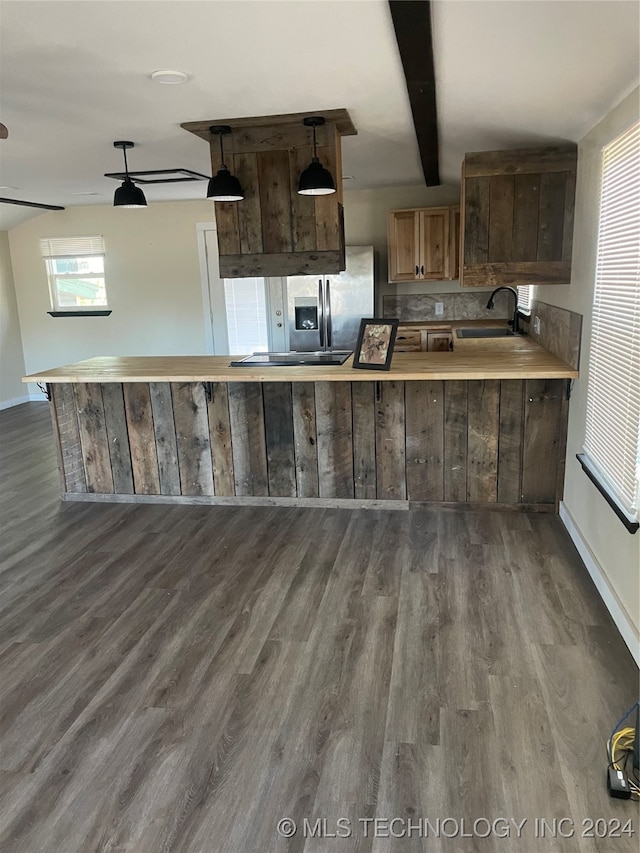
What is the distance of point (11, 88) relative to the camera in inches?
101

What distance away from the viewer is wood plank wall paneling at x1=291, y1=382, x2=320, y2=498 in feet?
12.7

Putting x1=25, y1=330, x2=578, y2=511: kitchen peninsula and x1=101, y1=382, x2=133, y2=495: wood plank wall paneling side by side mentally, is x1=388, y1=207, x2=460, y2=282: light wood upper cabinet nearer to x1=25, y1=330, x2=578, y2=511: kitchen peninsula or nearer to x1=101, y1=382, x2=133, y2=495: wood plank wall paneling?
x1=25, y1=330, x2=578, y2=511: kitchen peninsula

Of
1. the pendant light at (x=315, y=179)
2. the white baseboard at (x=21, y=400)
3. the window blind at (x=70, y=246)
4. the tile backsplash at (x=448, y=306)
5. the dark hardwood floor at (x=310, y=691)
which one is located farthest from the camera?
the white baseboard at (x=21, y=400)

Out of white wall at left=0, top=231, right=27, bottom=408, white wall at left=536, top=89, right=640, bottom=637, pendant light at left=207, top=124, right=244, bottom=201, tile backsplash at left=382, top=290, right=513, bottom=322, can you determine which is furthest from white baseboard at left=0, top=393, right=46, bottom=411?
white wall at left=536, top=89, right=640, bottom=637

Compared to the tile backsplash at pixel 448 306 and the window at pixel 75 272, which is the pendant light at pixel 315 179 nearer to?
the tile backsplash at pixel 448 306

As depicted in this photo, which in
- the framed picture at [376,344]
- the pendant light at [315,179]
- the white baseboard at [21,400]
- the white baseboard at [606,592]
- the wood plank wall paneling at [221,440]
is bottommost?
the white baseboard at [606,592]

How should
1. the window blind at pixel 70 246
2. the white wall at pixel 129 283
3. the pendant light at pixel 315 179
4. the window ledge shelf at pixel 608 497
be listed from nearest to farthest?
the window ledge shelf at pixel 608 497, the pendant light at pixel 315 179, the white wall at pixel 129 283, the window blind at pixel 70 246

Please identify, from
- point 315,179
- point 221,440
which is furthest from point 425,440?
point 315,179

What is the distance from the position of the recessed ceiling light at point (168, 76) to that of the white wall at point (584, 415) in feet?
5.84

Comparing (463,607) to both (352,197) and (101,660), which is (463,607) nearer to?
(101,660)

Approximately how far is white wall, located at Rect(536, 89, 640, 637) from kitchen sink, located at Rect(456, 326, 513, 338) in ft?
4.42

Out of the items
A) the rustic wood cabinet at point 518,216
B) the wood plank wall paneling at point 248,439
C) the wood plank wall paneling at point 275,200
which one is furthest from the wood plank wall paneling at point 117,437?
the rustic wood cabinet at point 518,216

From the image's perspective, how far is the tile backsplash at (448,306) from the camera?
246 inches

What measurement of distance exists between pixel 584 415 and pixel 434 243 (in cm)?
309
